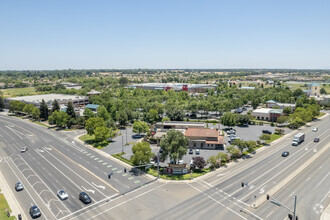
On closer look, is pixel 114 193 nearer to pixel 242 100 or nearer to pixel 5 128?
pixel 5 128

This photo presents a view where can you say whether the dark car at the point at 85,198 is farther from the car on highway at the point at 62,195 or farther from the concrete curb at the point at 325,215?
the concrete curb at the point at 325,215

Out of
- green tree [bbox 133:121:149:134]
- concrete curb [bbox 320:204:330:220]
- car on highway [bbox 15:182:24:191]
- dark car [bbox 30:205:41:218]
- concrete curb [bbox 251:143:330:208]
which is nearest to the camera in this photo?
concrete curb [bbox 320:204:330:220]

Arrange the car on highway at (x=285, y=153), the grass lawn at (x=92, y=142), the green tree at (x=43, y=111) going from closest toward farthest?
the car on highway at (x=285, y=153)
the grass lawn at (x=92, y=142)
the green tree at (x=43, y=111)

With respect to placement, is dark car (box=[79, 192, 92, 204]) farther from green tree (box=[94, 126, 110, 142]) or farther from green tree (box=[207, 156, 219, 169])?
green tree (box=[94, 126, 110, 142])

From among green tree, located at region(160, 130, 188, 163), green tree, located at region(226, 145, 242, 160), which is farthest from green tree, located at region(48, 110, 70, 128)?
green tree, located at region(226, 145, 242, 160)

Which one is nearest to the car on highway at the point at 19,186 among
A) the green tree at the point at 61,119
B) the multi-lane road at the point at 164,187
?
the multi-lane road at the point at 164,187

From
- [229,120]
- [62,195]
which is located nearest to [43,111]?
[62,195]

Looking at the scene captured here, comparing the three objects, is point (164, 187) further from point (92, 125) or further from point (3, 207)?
point (92, 125)

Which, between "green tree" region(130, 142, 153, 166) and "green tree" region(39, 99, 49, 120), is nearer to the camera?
"green tree" region(130, 142, 153, 166)
